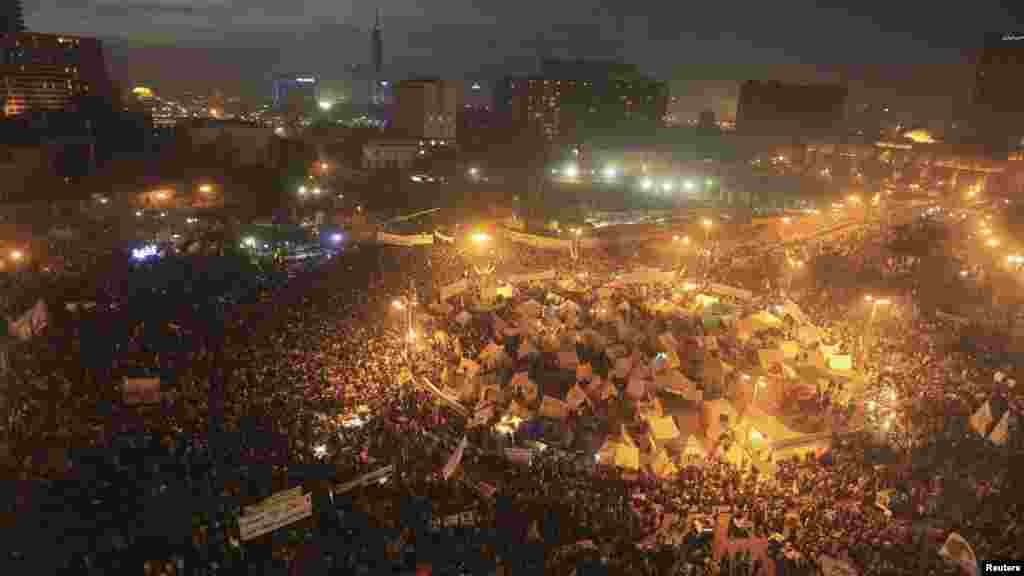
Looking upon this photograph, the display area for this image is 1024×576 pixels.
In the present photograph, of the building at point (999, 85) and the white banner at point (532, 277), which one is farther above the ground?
the building at point (999, 85)

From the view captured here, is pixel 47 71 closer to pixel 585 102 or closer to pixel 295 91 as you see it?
pixel 295 91

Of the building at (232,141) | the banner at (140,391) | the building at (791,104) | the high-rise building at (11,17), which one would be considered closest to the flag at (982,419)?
the banner at (140,391)

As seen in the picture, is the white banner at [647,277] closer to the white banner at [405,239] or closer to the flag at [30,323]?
the white banner at [405,239]

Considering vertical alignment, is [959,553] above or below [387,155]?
below

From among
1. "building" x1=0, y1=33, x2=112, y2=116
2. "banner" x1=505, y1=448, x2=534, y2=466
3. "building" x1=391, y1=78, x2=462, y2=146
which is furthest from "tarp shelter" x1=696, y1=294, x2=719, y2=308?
"building" x1=0, y1=33, x2=112, y2=116

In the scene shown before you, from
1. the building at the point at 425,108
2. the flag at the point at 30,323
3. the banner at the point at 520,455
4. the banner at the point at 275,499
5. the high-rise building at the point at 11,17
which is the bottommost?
the banner at the point at 520,455

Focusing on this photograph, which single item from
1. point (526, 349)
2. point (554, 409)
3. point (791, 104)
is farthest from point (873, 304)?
point (791, 104)
